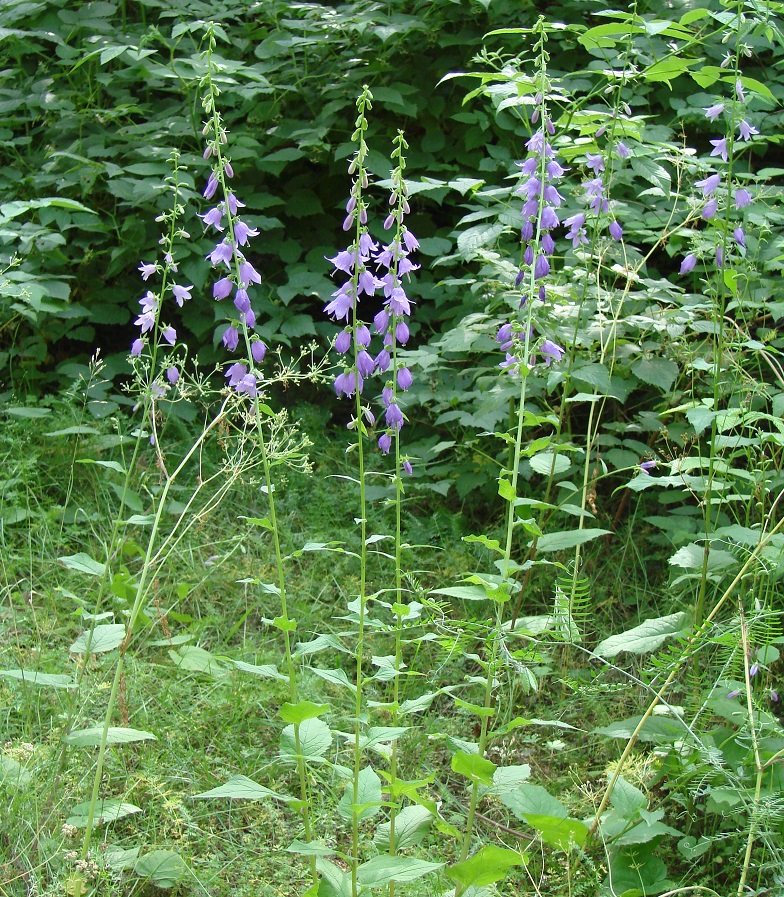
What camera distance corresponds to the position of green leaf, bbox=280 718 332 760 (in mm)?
1724

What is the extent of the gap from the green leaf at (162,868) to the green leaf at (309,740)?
48cm

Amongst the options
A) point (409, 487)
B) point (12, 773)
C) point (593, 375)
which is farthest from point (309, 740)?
point (409, 487)

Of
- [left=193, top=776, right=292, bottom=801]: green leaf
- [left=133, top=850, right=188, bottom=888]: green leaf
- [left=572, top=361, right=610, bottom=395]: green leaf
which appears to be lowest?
[left=133, top=850, right=188, bottom=888]: green leaf

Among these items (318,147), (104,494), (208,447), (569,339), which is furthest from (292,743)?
(318,147)

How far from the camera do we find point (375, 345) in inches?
181

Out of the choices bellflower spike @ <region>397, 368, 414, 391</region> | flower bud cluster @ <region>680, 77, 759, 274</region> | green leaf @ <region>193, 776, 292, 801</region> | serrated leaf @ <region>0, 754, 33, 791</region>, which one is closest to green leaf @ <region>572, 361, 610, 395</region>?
flower bud cluster @ <region>680, 77, 759, 274</region>

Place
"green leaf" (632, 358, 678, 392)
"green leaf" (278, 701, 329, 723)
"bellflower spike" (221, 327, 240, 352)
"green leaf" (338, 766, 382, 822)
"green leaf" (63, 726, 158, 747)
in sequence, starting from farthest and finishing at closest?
1. "green leaf" (632, 358, 678, 392)
2. "green leaf" (63, 726, 158, 747)
3. "bellflower spike" (221, 327, 240, 352)
4. "green leaf" (338, 766, 382, 822)
5. "green leaf" (278, 701, 329, 723)

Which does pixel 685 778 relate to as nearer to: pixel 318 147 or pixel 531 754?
pixel 531 754

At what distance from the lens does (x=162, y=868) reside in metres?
1.95

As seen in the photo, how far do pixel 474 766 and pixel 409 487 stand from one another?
2323 millimetres

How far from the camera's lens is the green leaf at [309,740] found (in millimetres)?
1724

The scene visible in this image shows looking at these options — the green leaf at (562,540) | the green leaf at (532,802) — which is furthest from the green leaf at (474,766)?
the green leaf at (562,540)

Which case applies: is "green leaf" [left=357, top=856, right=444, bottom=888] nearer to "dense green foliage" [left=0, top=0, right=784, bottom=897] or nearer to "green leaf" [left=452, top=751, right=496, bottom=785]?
"dense green foliage" [left=0, top=0, right=784, bottom=897]

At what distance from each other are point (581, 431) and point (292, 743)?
8.83 ft
